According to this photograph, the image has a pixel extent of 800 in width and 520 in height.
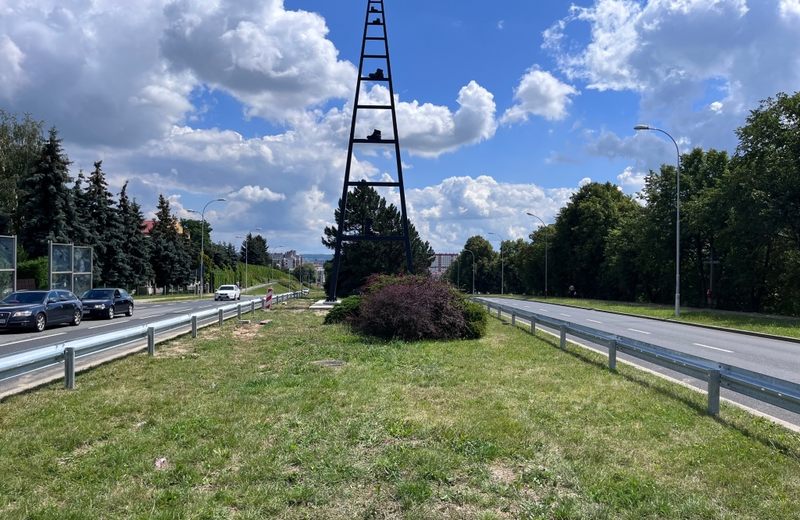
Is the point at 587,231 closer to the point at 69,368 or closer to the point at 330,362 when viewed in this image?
the point at 330,362

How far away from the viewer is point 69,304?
2048cm

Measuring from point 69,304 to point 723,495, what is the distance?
21866 millimetres

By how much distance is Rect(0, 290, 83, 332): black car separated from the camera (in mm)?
17688

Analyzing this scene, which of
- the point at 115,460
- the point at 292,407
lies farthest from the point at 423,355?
the point at 115,460

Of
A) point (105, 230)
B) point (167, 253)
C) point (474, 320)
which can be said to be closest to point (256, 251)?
point (167, 253)

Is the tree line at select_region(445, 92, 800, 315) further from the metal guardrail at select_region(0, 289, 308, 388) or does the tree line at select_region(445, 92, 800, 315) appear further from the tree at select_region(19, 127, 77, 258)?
the tree at select_region(19, 127, 77, 258)

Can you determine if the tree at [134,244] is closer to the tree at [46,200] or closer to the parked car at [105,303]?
the tree at [46,200]

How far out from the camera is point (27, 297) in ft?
63.2

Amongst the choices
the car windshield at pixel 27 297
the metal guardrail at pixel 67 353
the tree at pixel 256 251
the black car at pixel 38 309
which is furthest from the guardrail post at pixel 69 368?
the tree at pixel 256 251

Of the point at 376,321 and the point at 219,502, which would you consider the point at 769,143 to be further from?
the point at 219,502

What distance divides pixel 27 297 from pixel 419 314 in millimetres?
14073

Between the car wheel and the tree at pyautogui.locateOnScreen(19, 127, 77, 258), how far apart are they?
22.3 m

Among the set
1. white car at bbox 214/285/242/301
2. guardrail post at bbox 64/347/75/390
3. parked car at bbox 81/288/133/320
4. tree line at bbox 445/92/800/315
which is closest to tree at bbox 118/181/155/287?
white car at bbox 214/285/242/301

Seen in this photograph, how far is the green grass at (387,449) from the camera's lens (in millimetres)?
4121
